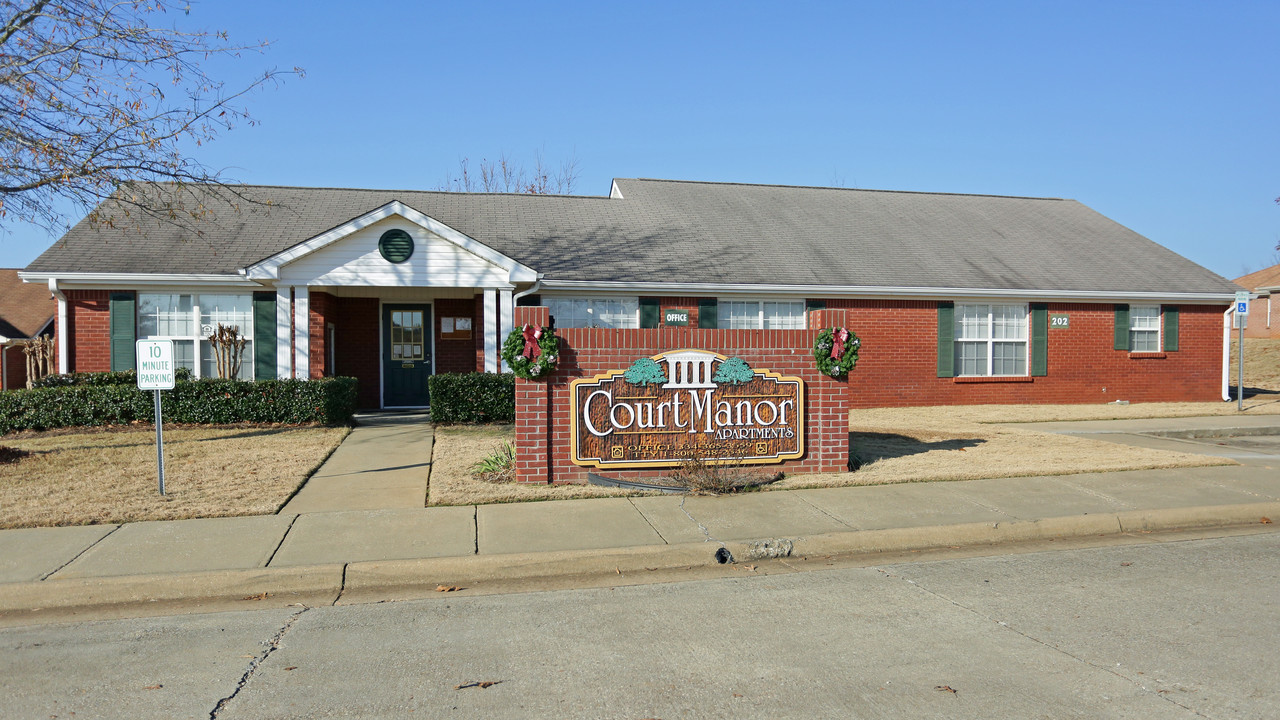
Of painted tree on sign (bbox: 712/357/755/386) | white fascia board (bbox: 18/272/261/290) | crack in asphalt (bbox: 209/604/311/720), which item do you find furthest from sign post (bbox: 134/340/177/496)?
white fascia board (bbox: 18/272/261/290)

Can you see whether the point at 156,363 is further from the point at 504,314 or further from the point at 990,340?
the point at 990,340

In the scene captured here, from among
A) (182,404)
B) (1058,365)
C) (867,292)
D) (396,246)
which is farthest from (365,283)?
(1058,365)

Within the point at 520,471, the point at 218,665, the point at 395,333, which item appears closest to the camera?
A: the point at 218,665

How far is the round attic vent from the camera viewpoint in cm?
1502

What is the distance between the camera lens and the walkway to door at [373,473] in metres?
8.35

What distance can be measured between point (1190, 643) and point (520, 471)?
6.28 m

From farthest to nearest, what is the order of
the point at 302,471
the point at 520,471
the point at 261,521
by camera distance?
the point at 302,471 < the point at 520,471 < the point at 261,521

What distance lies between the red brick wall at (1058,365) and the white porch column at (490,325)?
714cm

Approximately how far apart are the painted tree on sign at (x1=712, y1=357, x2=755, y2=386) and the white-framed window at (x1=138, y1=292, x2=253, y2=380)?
1082 centimetres

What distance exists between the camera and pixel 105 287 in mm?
15812

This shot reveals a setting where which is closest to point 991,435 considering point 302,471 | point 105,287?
point 302,471

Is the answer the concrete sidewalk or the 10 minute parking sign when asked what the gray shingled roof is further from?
the concrete sidewalk

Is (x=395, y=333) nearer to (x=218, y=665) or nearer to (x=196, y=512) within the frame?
(x=196, y=512)

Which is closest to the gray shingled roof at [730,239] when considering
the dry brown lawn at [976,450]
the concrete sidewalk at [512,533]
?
the dry brown lawn at [976,450]
